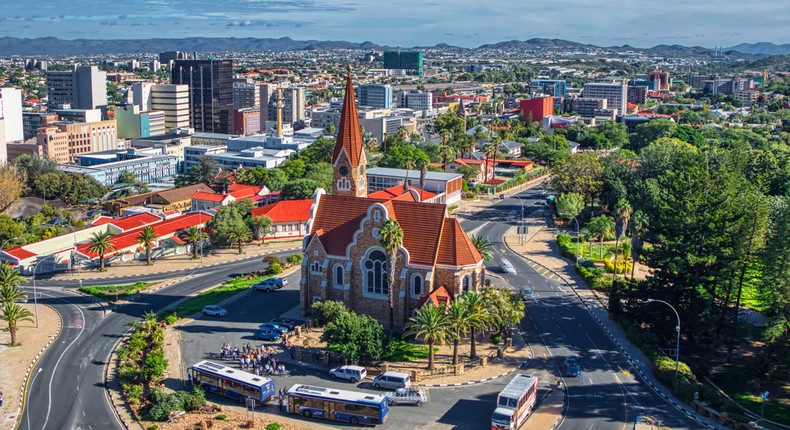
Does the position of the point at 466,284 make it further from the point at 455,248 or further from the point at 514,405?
the point at 514,405

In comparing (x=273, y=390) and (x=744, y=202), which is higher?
(x=744, y=202)

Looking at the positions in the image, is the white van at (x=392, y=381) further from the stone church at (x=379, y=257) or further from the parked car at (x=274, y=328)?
the parked car at (x=274, y=328)

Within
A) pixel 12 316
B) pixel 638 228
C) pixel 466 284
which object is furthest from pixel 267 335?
pixel 638 228

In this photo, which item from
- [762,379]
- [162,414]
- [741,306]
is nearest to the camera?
[162,414]

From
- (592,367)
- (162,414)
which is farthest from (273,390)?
(592,367)

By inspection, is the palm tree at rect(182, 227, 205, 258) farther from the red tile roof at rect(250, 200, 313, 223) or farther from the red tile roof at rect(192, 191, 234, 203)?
the red tile roof at rect(192, 191, 234, 203)

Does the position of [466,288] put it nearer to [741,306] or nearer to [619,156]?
[741,306]

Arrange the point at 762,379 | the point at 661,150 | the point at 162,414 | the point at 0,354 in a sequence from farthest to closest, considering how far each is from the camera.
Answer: the point at 661,150 < the point at 0,354 < the point at 762,379 < the point at 162,414

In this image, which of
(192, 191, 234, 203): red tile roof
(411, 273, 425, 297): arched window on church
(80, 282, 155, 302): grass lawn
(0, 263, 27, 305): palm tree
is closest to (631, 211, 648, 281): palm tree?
(411, 273, 425, 297): arched window on church
